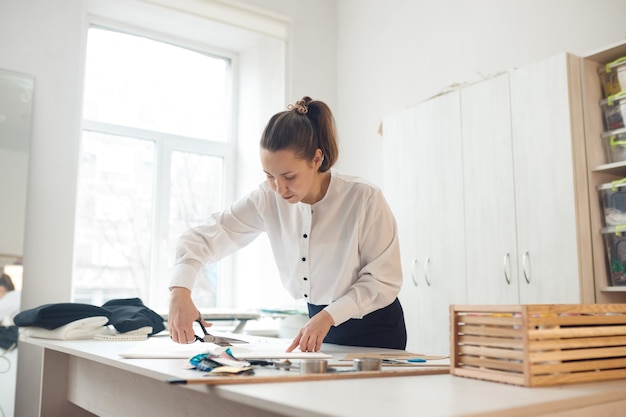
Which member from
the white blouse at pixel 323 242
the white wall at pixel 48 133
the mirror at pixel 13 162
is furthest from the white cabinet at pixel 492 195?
the mirror at pixel 13 162

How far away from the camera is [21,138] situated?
3.19 m

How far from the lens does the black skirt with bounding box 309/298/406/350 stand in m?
1.91

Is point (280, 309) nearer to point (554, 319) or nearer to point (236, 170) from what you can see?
point (236, 170)

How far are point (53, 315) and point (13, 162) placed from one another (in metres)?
1.46

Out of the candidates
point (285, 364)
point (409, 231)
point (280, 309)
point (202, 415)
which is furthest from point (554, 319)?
point (280, 309)

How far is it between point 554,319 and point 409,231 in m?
2.10

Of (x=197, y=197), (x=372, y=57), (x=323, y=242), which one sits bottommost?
(x=323, y=242)

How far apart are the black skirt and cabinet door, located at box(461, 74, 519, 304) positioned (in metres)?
0.83

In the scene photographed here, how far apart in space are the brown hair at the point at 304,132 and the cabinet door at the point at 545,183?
1.07 metres

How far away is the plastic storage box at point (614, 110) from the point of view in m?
2.37

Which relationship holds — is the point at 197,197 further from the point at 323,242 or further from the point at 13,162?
the point at 323,242

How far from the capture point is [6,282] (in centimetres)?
305

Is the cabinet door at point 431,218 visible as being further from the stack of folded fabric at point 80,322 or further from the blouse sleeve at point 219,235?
the stack of folded fabric at point 80,322

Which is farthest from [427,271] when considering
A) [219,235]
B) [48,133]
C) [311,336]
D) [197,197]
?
[48,133]
